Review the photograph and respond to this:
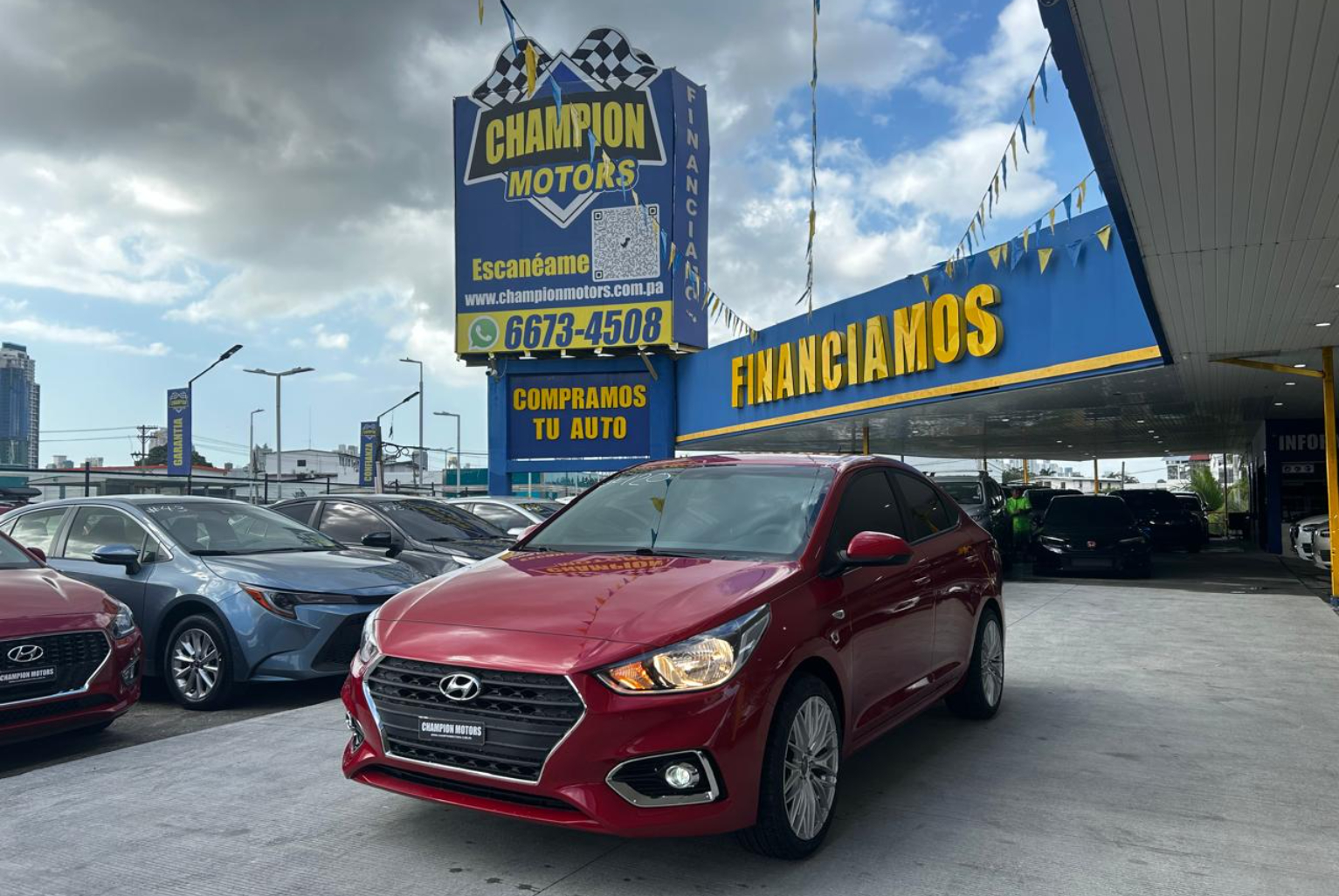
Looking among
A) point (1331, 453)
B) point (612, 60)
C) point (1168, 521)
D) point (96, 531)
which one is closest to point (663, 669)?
point (96, 531)

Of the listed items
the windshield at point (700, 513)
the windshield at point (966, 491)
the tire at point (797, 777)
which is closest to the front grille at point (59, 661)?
the windshield at point (700, 513)

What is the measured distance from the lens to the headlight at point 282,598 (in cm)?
679

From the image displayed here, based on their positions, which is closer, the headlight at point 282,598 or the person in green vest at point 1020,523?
the headlight at point 282,598

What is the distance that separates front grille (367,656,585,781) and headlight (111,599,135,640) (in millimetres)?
2888

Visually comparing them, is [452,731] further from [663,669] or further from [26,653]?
[26,653]

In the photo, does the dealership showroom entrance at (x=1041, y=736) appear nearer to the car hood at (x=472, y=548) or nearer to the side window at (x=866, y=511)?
the side window at (x=866, y=511)

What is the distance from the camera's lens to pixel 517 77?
28.8 m

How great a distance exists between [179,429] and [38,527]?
26.3 meters

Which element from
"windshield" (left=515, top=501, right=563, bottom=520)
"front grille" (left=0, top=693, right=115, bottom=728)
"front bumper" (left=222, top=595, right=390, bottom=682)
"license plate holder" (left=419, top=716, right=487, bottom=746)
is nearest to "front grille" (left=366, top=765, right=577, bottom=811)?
"license plate holder" (left=419, top=716, right=487, bottom=746)

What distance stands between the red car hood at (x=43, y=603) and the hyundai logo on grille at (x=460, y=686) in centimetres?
306

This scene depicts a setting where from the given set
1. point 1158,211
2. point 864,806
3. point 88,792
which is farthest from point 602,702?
point 1158,211

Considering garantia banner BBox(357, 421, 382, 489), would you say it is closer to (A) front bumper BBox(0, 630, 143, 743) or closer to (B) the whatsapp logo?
(B) the whatsapp logo

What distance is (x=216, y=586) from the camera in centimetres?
687

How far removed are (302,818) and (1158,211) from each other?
6.76m
